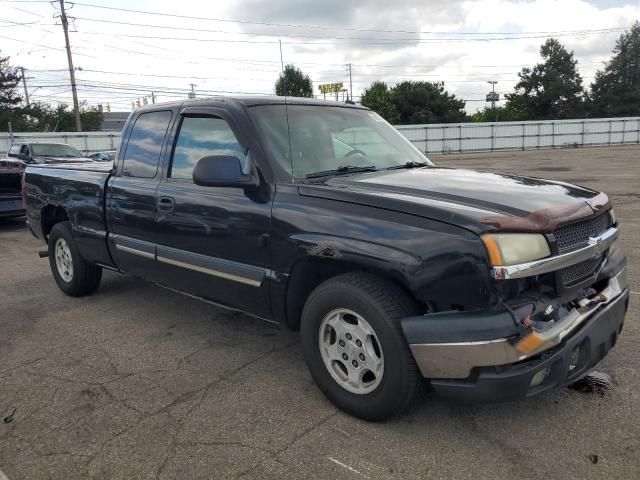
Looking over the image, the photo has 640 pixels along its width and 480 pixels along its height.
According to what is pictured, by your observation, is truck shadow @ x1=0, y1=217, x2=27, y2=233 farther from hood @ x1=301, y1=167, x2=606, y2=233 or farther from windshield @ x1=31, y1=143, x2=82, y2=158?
hood @ x1=301, y1=167, x2=606, y2=233

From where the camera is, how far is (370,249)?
8.90 feet

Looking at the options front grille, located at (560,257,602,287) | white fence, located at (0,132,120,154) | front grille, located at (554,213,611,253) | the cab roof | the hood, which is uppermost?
white fence, located at (0,132,120,154)

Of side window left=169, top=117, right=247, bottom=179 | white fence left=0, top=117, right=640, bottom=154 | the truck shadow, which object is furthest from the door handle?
white fence left=0, top=117, right=640, bottom=154

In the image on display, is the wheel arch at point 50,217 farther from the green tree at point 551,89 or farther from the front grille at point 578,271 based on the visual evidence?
the green tree at point 551,89

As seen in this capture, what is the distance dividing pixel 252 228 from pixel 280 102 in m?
1.02

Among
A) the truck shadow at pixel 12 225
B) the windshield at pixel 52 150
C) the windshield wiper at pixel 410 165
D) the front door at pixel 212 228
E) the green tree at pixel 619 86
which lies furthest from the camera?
the green tree at pixel 619 86

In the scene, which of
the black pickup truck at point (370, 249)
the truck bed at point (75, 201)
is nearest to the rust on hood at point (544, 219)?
the black pickup truck at point (370, 249)

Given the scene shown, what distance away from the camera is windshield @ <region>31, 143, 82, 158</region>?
615 inches

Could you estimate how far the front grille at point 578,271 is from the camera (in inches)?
105

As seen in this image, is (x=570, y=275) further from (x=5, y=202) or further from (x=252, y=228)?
(x=5, y=202)

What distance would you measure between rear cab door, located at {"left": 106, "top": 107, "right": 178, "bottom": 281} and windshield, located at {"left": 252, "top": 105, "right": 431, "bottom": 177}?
3.37ft

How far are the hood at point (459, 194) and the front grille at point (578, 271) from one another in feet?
1.04

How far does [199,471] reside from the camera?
256cm

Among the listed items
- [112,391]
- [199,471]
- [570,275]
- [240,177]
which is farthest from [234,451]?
[570,275]
